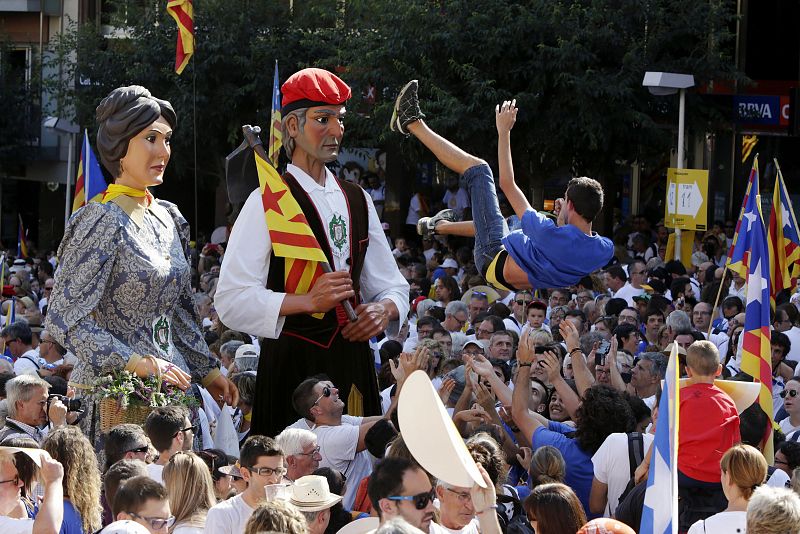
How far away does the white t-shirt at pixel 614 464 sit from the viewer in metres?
6.23

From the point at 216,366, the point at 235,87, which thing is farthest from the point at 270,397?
the point at 235,87

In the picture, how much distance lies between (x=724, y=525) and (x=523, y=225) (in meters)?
2.54

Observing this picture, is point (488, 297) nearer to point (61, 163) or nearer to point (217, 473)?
point (217, 473)

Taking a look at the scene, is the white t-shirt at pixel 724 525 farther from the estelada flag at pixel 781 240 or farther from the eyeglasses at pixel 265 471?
the estelada flag at pixel 781 240

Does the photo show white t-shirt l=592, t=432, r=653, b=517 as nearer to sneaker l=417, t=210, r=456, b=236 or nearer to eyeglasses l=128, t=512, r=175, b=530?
sneaker l=417, t=210, r=456, b=236

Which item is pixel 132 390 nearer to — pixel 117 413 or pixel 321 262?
pixel 117 413

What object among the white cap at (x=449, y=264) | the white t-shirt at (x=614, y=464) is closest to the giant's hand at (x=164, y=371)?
the white t-shirt at (x=614, y=464)

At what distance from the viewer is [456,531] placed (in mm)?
4656

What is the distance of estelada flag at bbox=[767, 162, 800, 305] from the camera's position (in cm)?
1208

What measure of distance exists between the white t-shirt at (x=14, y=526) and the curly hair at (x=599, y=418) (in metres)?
2.76

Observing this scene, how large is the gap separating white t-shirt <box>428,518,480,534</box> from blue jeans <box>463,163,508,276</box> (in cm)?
312

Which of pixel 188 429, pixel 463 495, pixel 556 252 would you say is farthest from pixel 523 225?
pixel 463 495

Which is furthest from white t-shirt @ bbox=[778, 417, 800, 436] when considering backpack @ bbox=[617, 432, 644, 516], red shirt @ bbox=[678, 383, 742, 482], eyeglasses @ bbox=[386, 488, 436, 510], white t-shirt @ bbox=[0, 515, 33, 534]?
white t-shirt @ bbox=[0, 515, 33, 534]

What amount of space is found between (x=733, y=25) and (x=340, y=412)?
1699 centimetres
